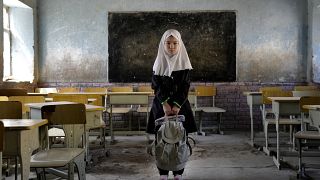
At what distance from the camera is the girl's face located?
13.1ft

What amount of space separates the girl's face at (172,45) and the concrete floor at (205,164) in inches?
56.6

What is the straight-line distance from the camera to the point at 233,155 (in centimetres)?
595

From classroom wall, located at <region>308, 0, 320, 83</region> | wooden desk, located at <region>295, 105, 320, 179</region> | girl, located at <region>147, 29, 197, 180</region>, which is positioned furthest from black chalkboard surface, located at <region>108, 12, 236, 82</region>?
girl, located at <region>147, 29, 197, 180</region>

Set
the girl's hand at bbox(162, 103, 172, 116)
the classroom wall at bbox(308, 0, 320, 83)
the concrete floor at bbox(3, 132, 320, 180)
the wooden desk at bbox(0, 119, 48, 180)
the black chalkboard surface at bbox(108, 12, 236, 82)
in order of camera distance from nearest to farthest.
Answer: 1. the wooden desk at bbox(0, 119, 48, 180)
2. the girl's hand at bbox(162, 103, 172, 116)
3. the concrete floor at bbox(3, 132, 320, 180)
4. the classroom wall at bbox(308, 0, 320, 83)
5. the black chalkboard surface at bbox(108, 12, 236, 82)

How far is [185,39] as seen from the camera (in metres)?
8.85

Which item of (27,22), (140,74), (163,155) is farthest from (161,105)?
(27,22)

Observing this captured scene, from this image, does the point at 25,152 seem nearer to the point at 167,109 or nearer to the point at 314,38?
the point at 167,109

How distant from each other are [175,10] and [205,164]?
14.3ft

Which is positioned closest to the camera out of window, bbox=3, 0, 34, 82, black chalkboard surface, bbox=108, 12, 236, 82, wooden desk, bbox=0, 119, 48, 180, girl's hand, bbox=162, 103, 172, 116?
wooden desk, bbox=0, 119, 48, 180

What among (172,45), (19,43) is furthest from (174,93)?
(19,43)

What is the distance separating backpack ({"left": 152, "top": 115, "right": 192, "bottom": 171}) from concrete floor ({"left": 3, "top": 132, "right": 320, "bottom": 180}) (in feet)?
2.96

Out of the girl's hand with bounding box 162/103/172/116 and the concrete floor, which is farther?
the concrete floor

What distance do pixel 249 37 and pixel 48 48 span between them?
4223 mm

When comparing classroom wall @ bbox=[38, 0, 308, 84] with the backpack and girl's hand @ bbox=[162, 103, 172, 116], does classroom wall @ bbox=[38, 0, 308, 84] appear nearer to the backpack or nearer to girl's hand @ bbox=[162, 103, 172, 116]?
girl's hand @ bbox=[162, 103, 172, 116]
